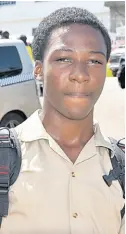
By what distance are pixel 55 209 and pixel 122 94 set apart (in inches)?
436

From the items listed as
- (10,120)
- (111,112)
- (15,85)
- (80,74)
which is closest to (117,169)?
(80,74)

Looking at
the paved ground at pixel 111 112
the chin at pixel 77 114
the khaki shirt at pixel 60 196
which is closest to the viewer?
the khaki shirt at pixel 60 196

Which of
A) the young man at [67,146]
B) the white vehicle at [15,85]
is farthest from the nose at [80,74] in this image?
the white vehicle at [15,85]

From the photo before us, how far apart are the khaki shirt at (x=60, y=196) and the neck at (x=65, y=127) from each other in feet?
0.28

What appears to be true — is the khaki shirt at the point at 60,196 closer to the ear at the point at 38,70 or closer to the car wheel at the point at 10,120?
the ear at the point at 38,70

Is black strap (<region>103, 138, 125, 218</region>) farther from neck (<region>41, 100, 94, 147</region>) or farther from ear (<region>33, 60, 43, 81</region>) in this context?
ear (<region>33, 60, 43, 81</region>)

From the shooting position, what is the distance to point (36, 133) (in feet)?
4.81

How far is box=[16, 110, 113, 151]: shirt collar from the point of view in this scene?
1448mm

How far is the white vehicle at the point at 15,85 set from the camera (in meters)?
6.17

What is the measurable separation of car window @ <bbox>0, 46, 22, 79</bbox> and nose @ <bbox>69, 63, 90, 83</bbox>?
4.82 m

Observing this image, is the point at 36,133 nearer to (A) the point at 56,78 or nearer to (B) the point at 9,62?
(A) the point at 56,78

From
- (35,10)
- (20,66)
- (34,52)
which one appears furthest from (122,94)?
(35,10)

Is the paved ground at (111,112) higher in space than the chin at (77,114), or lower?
lower

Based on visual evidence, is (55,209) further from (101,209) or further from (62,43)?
(62,43)
